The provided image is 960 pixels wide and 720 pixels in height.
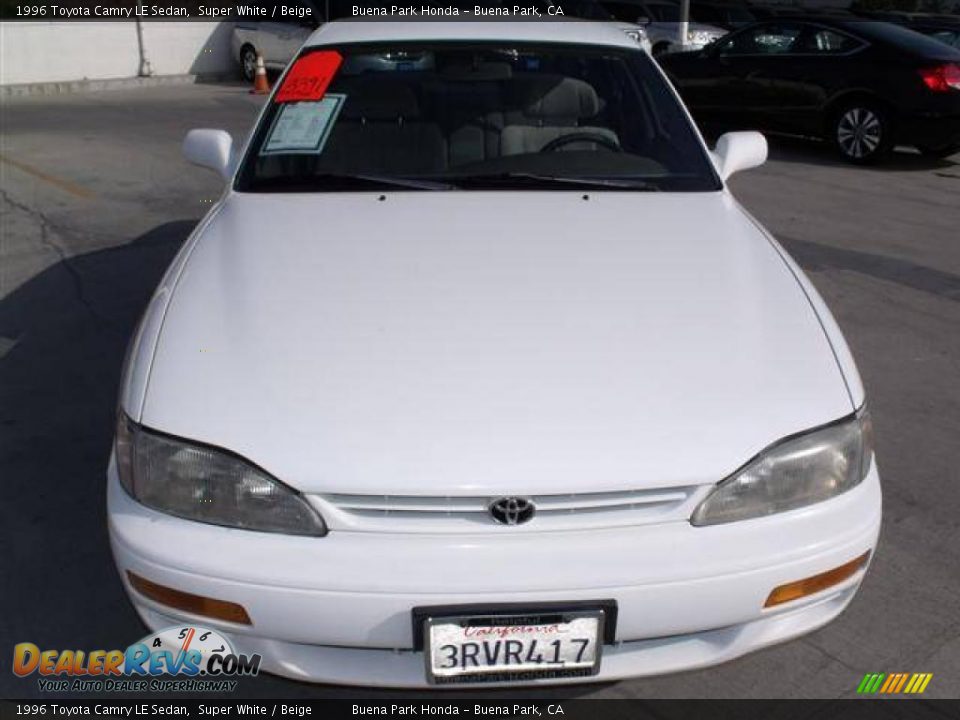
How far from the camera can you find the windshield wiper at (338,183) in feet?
10.6

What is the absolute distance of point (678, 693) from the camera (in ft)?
8.21

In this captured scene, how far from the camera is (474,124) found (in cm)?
358

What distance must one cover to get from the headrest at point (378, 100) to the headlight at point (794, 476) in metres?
1.99

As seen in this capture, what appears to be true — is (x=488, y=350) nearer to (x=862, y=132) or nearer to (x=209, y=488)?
(x=209, y=488)

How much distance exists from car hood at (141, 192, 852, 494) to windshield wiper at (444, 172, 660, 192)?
0.23m

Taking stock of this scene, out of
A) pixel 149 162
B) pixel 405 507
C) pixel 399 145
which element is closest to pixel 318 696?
pixel 405 507

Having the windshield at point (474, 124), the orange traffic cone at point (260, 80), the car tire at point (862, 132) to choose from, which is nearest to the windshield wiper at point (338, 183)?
the windshield at point (474, 124)

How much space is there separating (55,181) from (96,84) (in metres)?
7.39

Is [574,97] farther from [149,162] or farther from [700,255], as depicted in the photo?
[149,162]

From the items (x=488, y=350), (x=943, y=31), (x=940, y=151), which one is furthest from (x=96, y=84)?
(x=488, y=350)

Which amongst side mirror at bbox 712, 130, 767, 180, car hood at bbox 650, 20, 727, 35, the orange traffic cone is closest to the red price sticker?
side mirror at bbox 712, 130, 767, 180

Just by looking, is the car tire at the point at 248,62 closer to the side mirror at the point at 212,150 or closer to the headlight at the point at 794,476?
the side mirror at the point at 212,150

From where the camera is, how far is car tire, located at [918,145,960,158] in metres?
9.28

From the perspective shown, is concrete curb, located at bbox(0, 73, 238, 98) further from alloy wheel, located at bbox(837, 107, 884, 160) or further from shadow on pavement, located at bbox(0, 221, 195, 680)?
alloy wheel, located at bbox(837, 107, 884, 160)
